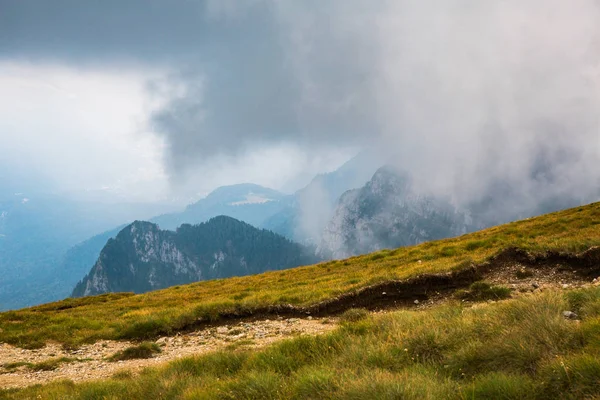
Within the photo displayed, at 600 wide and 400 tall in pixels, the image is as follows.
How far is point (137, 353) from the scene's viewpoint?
16.6 m

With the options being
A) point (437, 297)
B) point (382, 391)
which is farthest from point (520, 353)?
point (437, 297)

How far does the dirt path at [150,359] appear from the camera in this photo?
14.6 metres

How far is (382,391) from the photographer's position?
609 cm

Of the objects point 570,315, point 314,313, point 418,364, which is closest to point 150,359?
point 314,313

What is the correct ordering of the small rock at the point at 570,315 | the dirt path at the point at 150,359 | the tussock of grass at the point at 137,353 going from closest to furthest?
the small rock at the point at 570,315 < the dirt path at the point at 150,359 < the tussock of grass at the point at 137,353

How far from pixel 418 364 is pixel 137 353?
1434 cm

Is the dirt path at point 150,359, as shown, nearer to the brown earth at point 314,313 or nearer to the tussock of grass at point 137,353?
the brown earth at point 314,313

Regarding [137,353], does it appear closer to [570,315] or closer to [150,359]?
[150,359]

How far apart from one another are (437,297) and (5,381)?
20.5 metres

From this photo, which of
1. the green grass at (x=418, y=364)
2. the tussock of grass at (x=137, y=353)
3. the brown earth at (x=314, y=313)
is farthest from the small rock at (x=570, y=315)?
the tussock of grass at (x=137, y=353)

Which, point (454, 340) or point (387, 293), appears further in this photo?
point (387, 293)

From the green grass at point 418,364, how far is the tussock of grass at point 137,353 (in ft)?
15.9

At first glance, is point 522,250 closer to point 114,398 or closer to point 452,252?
point 452,252

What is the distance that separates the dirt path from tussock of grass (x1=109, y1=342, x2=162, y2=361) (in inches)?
16.0
